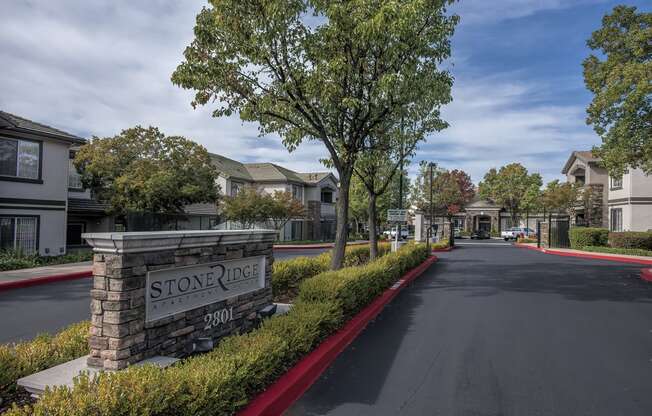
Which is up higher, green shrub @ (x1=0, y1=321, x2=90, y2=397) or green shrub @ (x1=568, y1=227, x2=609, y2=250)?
green shrub @ (x1=568, y1=227, x2=609, y2=250)

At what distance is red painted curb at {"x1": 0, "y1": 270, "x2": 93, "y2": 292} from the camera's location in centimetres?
1285

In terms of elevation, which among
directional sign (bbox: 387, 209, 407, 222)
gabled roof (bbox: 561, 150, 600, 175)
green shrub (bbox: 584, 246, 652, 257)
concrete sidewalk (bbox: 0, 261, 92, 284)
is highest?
→ gabled roof (bbox: 561, 150, 600, 175)

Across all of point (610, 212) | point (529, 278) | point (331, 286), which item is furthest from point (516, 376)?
point (610, 212)

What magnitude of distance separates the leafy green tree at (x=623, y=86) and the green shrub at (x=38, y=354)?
15303 mm

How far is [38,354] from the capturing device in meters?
4.91

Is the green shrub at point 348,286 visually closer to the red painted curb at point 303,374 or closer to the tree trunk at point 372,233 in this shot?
the red painted curb at point 303,374

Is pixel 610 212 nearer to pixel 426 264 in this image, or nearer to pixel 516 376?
pixel 426 264

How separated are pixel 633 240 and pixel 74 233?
112 ft

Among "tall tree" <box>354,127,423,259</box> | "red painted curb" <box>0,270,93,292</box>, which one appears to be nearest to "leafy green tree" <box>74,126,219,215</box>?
"red painted curb" <box>0,270,93,292</box>

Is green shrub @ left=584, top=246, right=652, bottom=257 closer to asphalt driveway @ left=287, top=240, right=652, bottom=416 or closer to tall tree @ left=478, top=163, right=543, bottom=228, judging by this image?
asphalt driveway @ left=287, top=240, right=652, bottom=416

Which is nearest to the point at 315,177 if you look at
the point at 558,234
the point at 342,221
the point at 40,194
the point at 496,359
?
the point at 558,234

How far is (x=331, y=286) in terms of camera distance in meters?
7.73

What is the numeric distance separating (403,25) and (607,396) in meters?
7.03

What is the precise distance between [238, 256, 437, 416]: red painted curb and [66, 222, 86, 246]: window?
24644 mm
